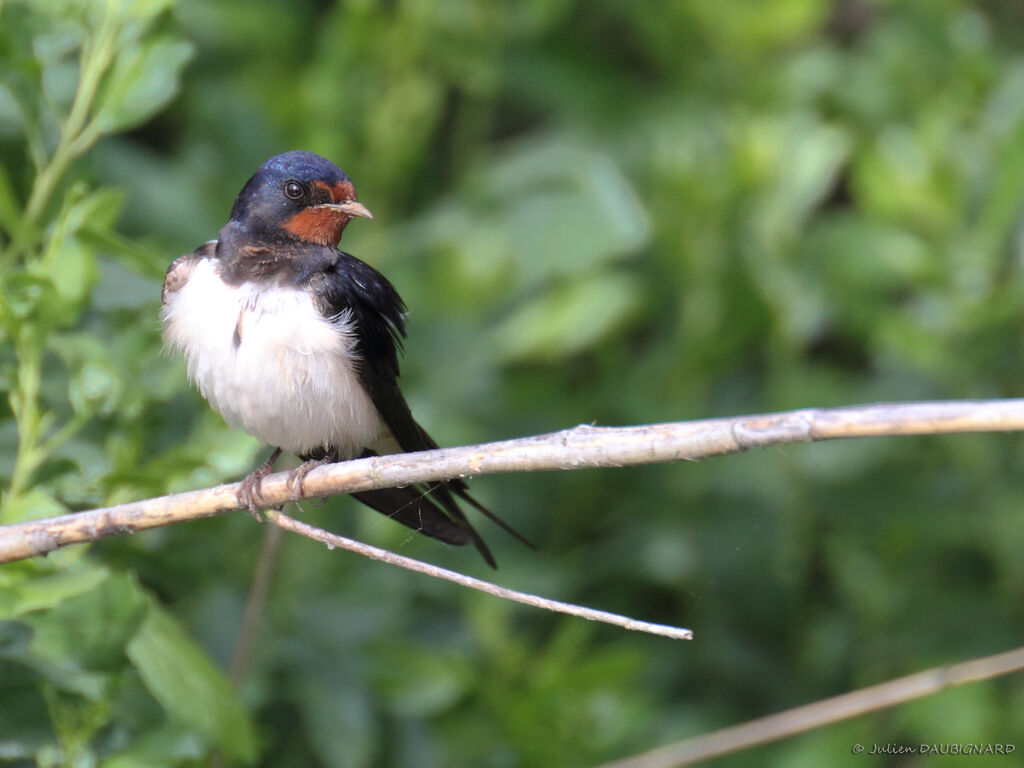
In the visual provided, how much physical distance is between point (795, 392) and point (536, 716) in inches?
44.7

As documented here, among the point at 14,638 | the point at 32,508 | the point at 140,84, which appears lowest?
the point at 14,638

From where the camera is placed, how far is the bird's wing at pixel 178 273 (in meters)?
2.33

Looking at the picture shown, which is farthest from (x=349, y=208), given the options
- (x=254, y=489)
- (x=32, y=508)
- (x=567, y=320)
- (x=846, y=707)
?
(x=846, y=707)

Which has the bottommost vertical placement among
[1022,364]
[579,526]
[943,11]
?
[579,526]

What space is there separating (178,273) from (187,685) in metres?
0.80

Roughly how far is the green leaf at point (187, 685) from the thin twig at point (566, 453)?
0.31m

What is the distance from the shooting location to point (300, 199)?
89.9 inches

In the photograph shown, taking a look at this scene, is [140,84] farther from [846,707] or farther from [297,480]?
[846,707]

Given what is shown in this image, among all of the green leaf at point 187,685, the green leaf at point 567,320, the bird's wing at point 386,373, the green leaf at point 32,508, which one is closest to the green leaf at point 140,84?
the bird's wing at point 386,373

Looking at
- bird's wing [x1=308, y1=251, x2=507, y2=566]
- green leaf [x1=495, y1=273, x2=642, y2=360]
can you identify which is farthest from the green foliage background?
bird's wing [x1=308, y1=251, x2=507, y2=566]

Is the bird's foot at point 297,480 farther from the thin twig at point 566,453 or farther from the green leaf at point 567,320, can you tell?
the green leaf at point 567,320

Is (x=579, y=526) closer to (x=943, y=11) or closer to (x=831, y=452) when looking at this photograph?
(x=831, y=452)

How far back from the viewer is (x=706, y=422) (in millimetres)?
1312

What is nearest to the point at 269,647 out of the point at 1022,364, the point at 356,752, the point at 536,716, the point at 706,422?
the point at 356,752
